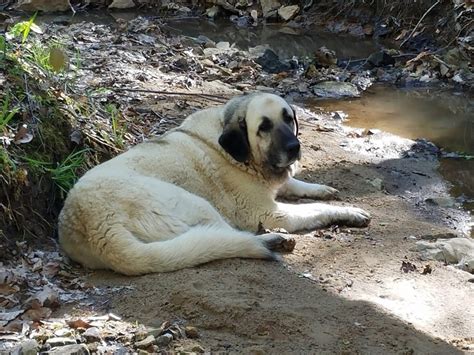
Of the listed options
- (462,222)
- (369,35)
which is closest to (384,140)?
(462,222)

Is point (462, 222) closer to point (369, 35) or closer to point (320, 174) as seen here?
point (320, 174)

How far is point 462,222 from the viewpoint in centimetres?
620

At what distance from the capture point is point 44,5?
16547 mm

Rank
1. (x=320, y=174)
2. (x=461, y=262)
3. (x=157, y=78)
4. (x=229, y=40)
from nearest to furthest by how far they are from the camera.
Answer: (x=461, y=262), (x=320, y=174), (x=157, y=78), (x=229, y=40)

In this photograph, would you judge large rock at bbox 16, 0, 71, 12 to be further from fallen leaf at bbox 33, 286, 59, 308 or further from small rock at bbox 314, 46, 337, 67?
fallen leaf at bbox 33, 286, 59, 308

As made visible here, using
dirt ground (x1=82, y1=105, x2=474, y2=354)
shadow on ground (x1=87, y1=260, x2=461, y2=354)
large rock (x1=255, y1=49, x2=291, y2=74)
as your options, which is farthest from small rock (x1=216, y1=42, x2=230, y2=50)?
shadow on ground (x1=87, y1=260, x2=461, y2=354)

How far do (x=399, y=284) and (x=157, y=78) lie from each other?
206 inches

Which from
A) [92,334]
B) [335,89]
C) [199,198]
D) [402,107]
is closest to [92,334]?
[92,334]

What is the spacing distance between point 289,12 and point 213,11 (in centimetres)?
201

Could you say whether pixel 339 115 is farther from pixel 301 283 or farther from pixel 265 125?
pixel 301 283

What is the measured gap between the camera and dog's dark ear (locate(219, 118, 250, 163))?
5.38 meters

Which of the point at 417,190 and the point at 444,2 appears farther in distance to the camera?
the point at 444,2

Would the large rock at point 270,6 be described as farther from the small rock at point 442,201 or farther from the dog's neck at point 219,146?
the dog's neck at point 219,146

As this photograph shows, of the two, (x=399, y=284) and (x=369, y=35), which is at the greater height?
(x=399, y=284)
